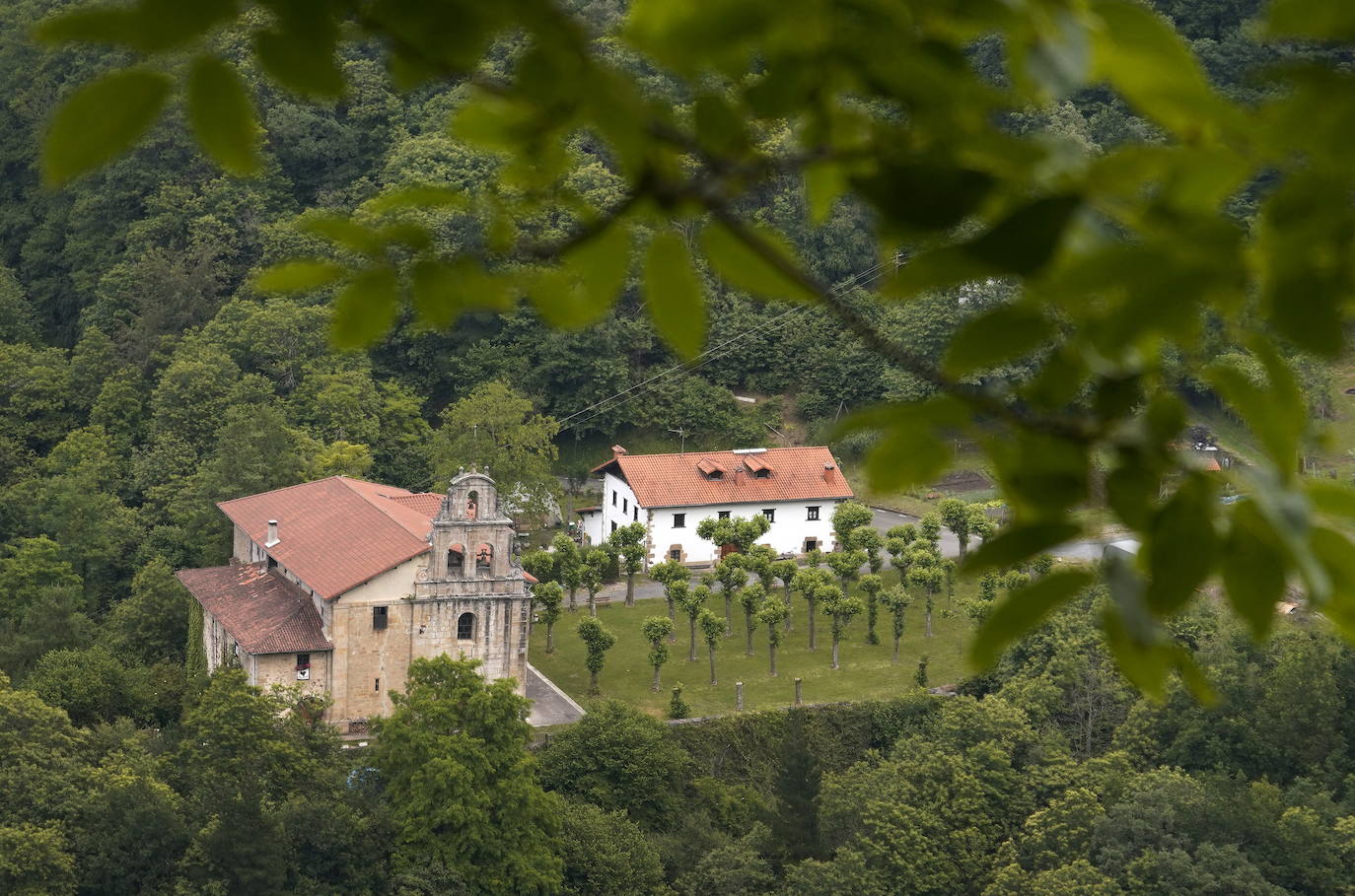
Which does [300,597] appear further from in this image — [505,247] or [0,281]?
[505,247]

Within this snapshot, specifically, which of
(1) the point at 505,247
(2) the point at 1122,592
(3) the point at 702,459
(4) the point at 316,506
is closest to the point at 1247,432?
(2) the point at 1122,592

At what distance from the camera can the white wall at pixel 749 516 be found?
119 feet

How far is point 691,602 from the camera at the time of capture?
29.8m

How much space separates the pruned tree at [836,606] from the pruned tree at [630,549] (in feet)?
14.0

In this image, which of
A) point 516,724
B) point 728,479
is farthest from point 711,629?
point 728,479

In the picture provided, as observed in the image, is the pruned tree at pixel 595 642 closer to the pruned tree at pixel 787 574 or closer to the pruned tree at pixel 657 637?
the pruned tree at pixel 657 637

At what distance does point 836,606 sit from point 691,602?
9.03ft

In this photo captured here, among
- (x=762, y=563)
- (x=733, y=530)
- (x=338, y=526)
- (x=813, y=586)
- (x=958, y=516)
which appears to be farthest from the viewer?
(x=733, y=530)

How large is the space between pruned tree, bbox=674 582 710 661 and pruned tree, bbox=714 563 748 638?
419 millimetres

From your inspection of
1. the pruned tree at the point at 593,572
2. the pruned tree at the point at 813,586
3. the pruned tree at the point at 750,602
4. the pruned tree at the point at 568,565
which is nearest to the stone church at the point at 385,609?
the pruned tree at the point at 568,565

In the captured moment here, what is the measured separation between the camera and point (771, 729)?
27.0m

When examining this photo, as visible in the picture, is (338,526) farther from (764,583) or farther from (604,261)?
(604,261)

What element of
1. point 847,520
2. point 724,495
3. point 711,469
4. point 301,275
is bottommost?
point 301,275

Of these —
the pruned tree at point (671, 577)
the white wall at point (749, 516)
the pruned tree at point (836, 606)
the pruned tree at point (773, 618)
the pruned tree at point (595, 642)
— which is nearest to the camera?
the pruned tree at point (595, 642)
